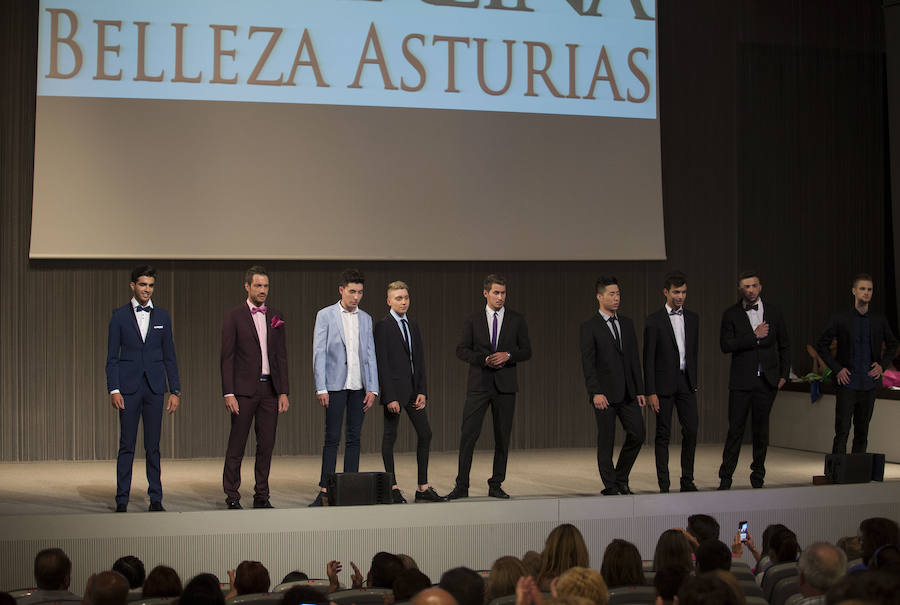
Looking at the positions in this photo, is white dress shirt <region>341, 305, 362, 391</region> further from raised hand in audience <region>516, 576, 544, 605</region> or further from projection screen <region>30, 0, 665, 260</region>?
raised hand in audience <region>516, 576, 544, 605</region>

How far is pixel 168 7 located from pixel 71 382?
105 inches

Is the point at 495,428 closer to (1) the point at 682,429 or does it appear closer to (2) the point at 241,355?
(1) the point at 682,429

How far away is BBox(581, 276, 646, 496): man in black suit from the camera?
5.75 meters

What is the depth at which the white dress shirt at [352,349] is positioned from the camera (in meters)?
5.58

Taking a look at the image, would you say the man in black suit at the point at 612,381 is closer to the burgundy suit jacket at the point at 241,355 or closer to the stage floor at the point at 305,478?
the stage floor at the point at 305,478

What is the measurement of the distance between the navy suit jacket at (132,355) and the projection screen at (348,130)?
1.98 meters

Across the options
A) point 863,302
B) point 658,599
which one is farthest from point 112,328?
point 863,302

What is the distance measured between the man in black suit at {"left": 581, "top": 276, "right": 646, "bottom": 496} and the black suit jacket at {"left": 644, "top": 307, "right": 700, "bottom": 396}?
0.16 metres

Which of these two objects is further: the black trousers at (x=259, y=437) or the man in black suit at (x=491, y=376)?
the man in black suit at (x=491, y=376)

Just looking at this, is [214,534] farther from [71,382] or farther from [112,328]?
[71,382]

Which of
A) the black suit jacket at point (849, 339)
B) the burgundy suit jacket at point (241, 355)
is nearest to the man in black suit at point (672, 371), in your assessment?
the black suit jacket at point (849, 339)

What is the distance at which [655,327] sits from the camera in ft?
19.6

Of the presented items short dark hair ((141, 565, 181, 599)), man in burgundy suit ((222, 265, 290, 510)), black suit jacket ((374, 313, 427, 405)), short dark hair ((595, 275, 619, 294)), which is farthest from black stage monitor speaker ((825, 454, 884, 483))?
short dark hair ((141, 565, 181, 599))

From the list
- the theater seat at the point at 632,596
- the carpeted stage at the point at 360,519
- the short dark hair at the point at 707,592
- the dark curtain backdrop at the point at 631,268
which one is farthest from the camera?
the dark curtain backdrop at the point at 631,268
